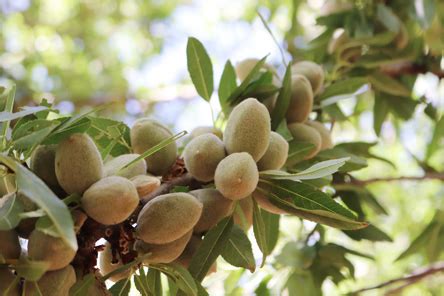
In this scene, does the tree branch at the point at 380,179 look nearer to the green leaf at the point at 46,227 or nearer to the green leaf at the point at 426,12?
the green leaf at the point at 426,12

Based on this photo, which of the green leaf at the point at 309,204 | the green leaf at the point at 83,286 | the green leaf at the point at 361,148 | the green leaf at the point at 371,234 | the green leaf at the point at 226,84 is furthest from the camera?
the green leaf at the point at 361,148

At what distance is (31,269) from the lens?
2.26 feet

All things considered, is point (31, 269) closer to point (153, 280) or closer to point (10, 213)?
point (10, 213)

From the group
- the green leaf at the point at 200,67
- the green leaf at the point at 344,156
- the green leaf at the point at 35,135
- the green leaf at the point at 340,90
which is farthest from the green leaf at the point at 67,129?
the green leaf at the point at 340,90

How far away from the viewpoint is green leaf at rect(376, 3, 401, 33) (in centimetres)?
148

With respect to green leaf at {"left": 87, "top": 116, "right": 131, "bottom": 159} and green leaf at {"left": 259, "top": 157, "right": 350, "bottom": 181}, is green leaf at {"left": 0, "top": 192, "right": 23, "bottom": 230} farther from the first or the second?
green leaf at {"left": 259, "top": 157, "right": 350, "bottom": 181}

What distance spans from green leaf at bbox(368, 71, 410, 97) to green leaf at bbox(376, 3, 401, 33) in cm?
12

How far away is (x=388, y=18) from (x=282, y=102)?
56 cm

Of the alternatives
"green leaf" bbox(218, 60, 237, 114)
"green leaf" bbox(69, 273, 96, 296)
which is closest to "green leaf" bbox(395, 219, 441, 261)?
"green leaf" bbox(218, 60, 237, 114)

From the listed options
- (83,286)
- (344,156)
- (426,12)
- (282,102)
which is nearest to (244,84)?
(282,102)

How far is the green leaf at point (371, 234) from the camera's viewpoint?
1.29m

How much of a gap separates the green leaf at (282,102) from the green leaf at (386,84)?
19.4 inches

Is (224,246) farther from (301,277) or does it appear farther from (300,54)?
(300,54)

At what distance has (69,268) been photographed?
75 cm
